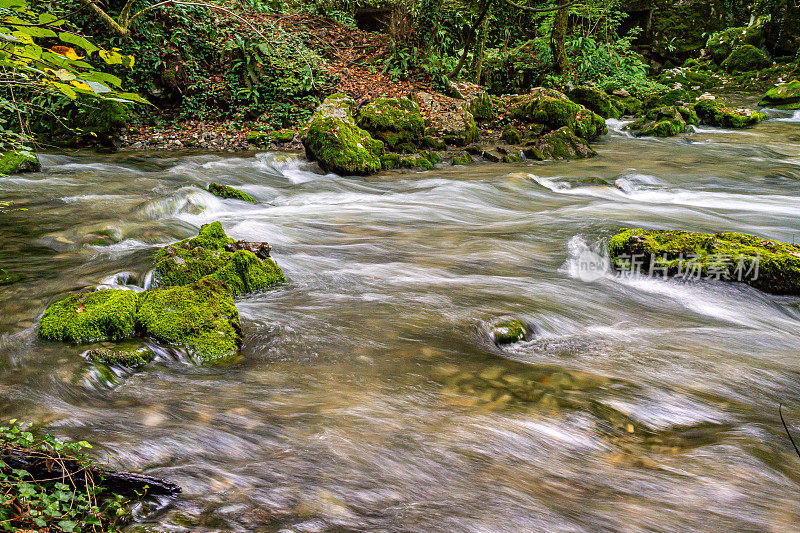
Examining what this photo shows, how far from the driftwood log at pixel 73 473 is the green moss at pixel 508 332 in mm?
2647

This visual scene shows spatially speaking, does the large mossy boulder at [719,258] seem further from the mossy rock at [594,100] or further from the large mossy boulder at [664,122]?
the mossy rock at [594,100]

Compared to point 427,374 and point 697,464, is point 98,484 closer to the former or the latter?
point 427,374

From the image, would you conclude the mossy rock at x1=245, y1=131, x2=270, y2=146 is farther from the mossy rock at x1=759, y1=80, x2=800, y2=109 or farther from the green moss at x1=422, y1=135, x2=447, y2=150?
the mossy rock at x1=759, y1=80, x2=800, y2=109

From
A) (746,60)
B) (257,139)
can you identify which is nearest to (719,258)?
(257,139)

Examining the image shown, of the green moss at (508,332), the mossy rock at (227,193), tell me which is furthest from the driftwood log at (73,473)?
the mossy rock at (227,193)

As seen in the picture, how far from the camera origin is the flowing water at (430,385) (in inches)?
90.1

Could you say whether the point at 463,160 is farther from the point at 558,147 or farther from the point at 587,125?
Answer: the point at 587,125

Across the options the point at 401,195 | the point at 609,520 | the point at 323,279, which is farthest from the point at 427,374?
the point at 401,195

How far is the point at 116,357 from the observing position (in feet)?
10.7

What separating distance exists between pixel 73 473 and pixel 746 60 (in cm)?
2785

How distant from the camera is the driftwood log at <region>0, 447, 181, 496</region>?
1950 mm

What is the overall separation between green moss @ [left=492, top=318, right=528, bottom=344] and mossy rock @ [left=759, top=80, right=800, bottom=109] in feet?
59.9

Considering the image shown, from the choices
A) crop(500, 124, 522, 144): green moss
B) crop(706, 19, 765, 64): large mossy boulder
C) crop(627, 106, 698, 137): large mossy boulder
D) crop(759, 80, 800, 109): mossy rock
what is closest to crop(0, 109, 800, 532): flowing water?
crop(500, 124, 522, 144): green moss

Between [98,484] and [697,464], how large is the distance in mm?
2741
